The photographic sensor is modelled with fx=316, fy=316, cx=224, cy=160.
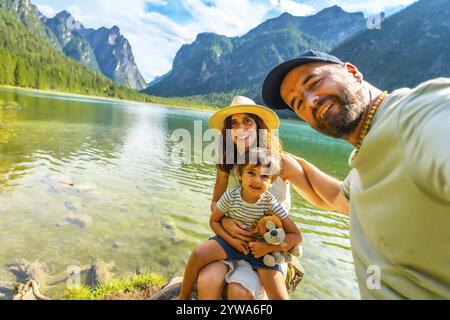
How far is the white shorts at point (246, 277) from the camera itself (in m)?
2.89

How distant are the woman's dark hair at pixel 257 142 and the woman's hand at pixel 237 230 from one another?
789mm

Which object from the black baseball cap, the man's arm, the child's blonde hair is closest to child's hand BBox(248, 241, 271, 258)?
the child's blonde hair

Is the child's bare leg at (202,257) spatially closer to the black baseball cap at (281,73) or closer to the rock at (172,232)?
the black baseball cap at (281,73)

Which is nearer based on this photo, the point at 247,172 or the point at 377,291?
the point at 377,291

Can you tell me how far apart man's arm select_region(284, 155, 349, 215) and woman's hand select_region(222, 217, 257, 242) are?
1017 mm

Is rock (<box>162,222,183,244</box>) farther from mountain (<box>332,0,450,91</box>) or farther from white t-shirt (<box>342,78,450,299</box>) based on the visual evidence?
mountain (<box>332,0,450,91</box>)

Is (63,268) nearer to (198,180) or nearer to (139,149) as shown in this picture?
(198,180)

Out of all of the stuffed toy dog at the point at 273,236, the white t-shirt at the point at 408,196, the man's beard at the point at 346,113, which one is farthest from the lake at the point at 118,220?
the white t-shirt at the point at 408,196

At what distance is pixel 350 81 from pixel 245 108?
190 cm

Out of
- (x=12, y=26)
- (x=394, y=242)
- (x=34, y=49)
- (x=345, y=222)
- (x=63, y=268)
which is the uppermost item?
(x=12, y=26)

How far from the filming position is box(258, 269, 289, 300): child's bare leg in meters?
2.87

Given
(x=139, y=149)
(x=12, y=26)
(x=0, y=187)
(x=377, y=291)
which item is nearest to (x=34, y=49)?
(x=12, y=26)

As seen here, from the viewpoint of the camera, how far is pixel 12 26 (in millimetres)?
180125

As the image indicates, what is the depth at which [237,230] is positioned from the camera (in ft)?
10.2
